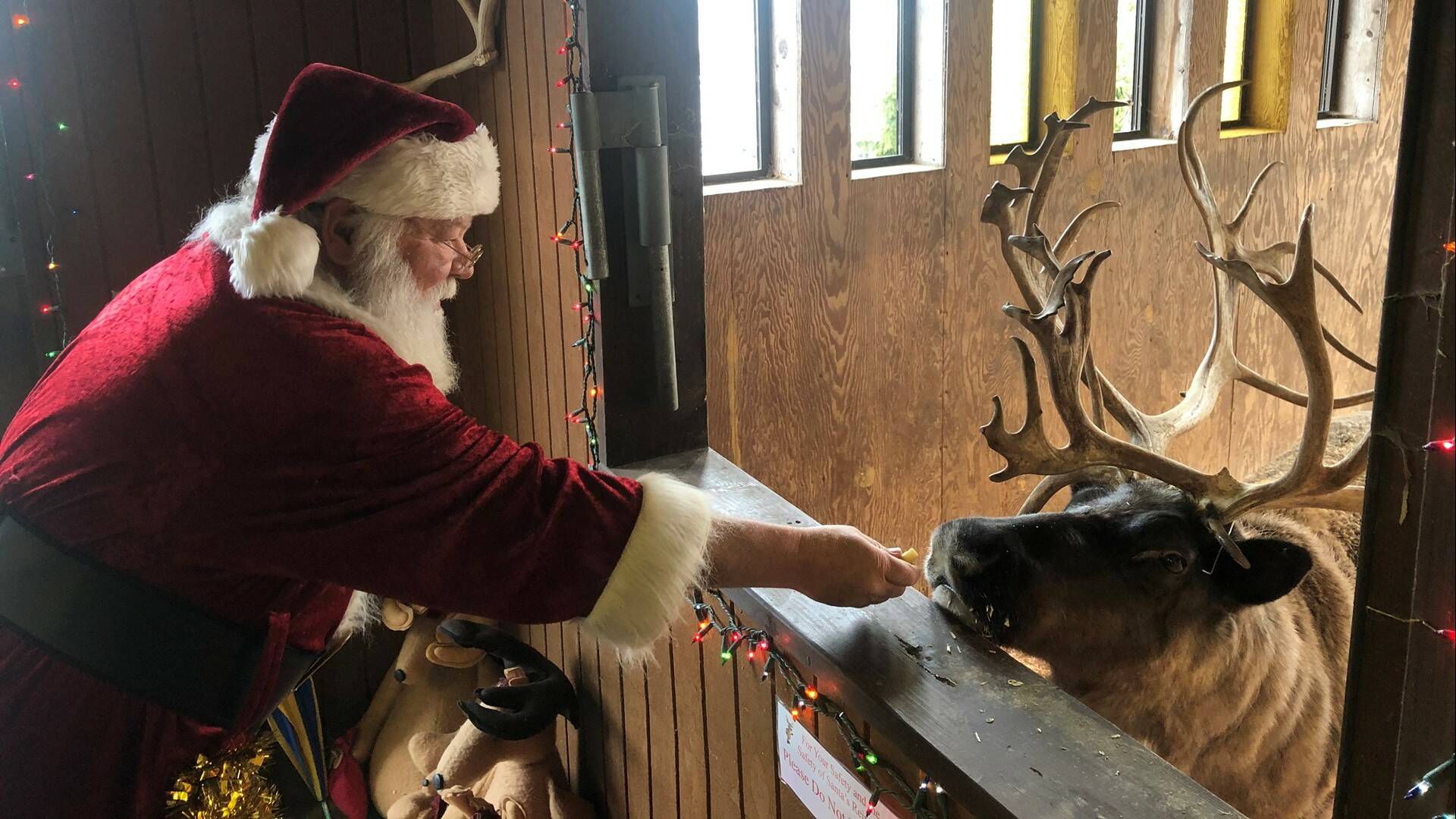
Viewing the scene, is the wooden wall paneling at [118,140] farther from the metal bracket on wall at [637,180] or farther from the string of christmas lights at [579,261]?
the metal bracket on wall at [637,180]

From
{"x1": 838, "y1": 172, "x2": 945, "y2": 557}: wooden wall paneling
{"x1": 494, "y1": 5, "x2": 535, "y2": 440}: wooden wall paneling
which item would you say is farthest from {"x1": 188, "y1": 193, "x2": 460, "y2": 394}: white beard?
{"x1": 838, "y1": 172, "x2": 945, "y2": 557}: wooden wall paneling

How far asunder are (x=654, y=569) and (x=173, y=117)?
188 centimetres

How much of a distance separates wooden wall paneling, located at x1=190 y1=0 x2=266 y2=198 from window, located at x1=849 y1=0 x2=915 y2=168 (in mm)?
1532

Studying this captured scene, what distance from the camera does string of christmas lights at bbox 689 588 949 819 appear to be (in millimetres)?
1275

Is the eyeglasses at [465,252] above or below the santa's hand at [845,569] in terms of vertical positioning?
above

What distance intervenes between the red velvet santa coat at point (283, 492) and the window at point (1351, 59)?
13.2ft

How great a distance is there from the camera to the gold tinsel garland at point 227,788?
5.19 feet

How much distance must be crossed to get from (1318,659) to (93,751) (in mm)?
1925

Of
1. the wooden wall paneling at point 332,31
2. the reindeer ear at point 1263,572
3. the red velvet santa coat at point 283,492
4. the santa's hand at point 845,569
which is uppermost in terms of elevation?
the wooden wall paneling at point 332,31

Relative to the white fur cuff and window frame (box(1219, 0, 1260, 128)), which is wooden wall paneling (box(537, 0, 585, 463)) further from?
window frame (box(1219, 0, 1260, 128))

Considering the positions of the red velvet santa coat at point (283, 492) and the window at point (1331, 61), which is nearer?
the red velvet santa coat at point (283, 492)

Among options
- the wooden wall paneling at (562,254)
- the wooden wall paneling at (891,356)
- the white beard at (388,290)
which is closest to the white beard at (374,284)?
the white beard at (388,290)

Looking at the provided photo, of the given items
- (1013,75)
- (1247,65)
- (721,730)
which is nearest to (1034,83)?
(1013,75)

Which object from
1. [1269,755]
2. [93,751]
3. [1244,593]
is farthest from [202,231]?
[1269,755]
